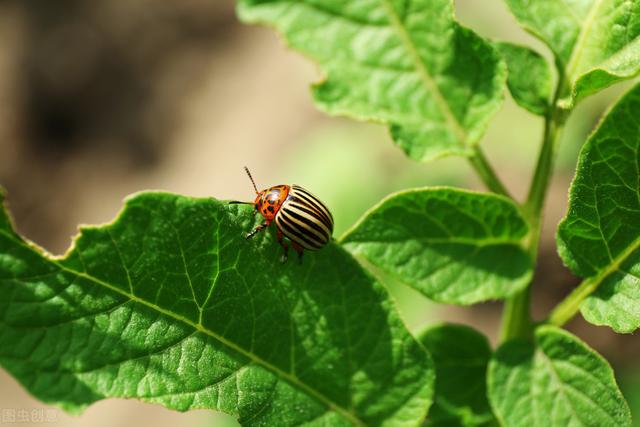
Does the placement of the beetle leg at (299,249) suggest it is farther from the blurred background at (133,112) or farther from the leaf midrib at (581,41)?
the blurred background at (133,112)

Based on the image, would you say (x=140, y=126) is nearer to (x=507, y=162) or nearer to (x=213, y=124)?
(x=213, y=124)

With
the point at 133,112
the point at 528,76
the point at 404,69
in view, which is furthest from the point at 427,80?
the point at 133,112

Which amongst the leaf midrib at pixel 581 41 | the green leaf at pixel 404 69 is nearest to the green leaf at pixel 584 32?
the leaf midrib at pixel 581 41

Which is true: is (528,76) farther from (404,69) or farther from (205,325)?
(205,325)

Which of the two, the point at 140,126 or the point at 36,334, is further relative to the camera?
the point at 140,126

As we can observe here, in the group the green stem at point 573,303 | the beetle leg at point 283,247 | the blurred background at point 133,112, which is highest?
the blurred background at point 133,112

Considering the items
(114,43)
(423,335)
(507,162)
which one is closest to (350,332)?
(423,335)

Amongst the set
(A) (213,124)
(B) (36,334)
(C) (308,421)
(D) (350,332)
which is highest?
(A) (213,124)
